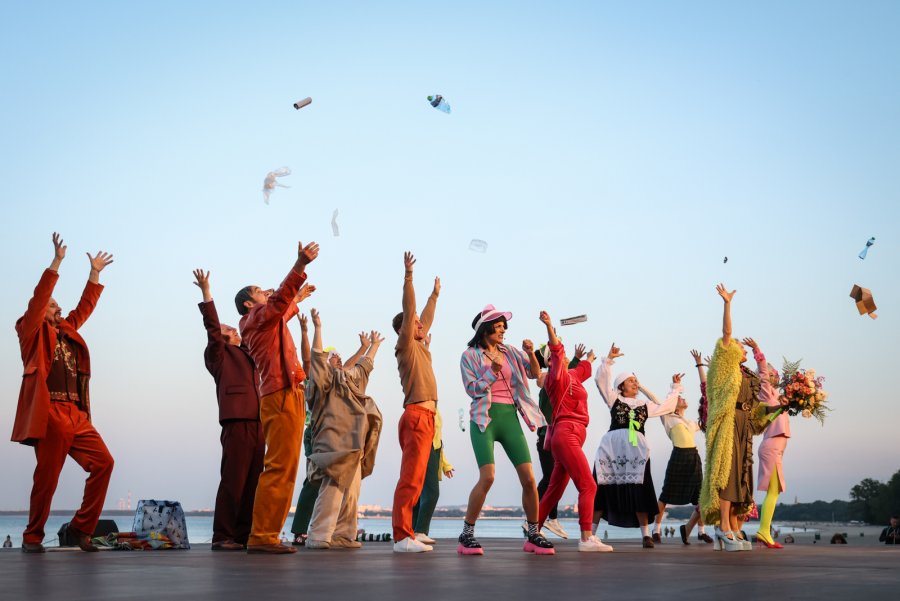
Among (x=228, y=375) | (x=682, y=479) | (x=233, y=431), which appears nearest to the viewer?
(x=233, y=431)

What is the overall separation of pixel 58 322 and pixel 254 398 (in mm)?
2034

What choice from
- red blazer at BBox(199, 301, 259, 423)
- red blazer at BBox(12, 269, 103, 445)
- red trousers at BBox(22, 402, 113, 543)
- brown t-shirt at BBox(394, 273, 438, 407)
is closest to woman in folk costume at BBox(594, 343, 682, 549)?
brown t-shirt at BBox(394, 273, 438, 407)

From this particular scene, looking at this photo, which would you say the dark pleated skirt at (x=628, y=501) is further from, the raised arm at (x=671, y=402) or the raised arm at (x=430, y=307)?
the raised arm at (x=430, y=307)

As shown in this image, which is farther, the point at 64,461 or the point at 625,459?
the point at 625,459

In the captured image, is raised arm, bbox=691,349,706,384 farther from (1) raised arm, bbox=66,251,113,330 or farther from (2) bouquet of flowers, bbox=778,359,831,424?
(1) raised arm, bbox=66,251,113,330

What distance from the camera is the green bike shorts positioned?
9.44 meters

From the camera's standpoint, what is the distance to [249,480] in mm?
9891

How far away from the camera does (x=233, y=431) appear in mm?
9875

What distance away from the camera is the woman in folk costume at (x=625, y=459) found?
12.9 meters

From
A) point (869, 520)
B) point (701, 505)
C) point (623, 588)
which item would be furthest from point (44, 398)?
point (869, 520)

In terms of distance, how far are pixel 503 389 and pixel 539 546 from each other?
153 centimetres

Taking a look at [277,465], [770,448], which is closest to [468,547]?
[277,465]

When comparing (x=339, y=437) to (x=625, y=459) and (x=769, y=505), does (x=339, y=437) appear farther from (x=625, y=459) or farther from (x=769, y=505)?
(x=769, y=505)

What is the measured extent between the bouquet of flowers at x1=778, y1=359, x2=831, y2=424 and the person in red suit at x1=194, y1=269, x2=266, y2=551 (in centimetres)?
648
